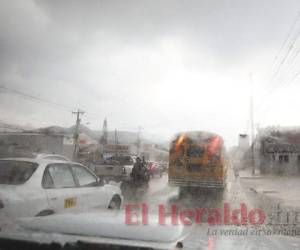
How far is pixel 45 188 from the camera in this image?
5.91 m

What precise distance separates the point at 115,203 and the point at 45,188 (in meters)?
2.75

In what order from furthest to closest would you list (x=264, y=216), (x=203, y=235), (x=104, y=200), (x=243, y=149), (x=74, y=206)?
(x=243, y=149)
(x=264, y=216)
(x=104, y=200)
(x=74, y=206)
(x=203, y=235)

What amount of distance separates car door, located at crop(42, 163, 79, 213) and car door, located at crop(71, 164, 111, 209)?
0.17 metres

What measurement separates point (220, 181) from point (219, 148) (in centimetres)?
153

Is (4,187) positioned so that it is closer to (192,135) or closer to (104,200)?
(104,200)

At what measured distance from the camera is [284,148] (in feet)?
151

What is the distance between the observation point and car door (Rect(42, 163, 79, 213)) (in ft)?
19.5

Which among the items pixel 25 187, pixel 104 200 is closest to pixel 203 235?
pixel 25 187

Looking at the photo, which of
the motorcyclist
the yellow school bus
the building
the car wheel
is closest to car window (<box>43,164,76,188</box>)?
the car wheel

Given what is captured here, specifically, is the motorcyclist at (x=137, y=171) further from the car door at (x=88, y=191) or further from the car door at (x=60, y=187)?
the car door at (x=60, y=187)

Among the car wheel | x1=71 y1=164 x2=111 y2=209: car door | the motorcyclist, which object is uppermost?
the motorcyclist

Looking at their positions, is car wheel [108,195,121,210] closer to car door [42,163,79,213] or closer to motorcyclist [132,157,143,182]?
car door [42,163,79,213]

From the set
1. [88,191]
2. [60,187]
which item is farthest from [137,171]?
[60,187]

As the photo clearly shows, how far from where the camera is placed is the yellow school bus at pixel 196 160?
1692 cm
